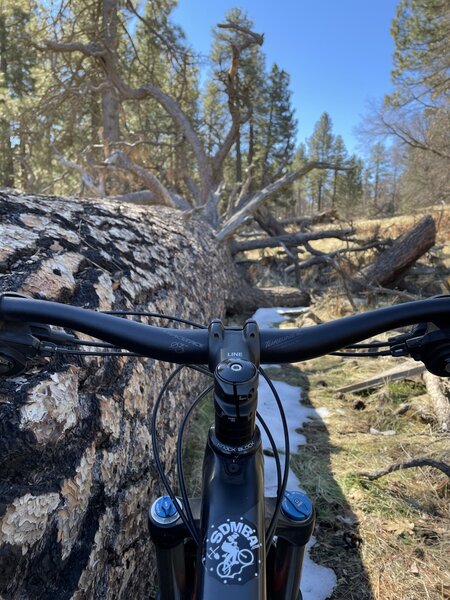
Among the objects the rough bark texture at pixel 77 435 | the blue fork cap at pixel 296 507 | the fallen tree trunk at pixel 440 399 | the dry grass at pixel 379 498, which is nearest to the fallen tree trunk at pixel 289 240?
the dry grass at pixel 379 498

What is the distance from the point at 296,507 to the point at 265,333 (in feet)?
1.70

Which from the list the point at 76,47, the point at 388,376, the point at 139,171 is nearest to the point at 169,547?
the point at 388,376

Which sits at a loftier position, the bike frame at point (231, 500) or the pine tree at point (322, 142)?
the pine tree at point (322, 142)

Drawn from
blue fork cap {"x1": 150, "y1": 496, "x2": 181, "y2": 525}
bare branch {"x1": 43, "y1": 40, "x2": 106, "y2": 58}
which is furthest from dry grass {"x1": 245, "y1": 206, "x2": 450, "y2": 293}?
bare branch {"x1": 43, "y1": 40, "x2": 106, "y2": 58}

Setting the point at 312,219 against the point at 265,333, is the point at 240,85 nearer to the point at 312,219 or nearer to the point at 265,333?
the point at 312,219

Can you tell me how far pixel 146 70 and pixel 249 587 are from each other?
1433cm

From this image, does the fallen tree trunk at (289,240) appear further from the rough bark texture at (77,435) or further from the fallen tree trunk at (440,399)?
the rough bark texture at (77,435)

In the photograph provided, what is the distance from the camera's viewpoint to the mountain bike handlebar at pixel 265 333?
84 centimetres

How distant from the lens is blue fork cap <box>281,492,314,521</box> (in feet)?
3.30

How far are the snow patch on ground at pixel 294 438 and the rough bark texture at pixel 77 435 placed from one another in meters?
0.68

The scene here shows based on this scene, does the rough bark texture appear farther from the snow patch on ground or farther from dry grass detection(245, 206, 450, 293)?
dry grass detection(245, 206, 450, 293)

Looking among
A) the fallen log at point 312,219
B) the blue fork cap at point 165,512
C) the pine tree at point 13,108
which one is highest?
the pine tree at point 13,108

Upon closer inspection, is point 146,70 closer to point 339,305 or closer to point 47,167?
point 47,167

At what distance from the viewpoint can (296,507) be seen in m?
1.03
